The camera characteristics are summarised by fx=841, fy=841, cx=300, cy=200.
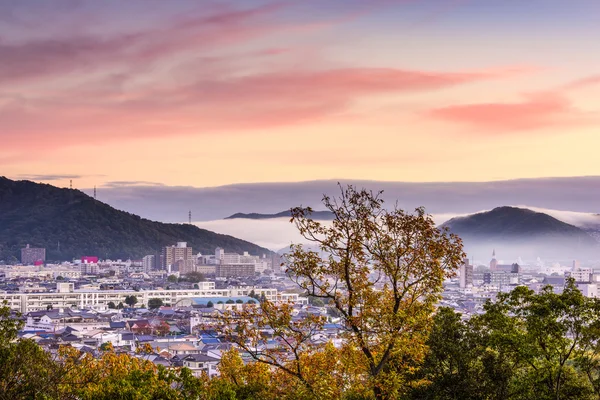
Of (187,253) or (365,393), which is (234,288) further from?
(365,393)

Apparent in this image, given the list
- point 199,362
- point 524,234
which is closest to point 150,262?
point 524,234

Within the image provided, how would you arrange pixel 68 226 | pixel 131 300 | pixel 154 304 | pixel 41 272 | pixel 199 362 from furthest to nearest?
pixel 68 226, pixel 41 272, pixel 131 300, pixel 154 304, pixel 199 362

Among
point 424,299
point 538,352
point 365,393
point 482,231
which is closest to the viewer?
point 365,393

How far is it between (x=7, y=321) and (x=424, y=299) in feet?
14.3

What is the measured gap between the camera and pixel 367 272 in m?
7.87

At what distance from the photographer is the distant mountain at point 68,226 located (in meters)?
122

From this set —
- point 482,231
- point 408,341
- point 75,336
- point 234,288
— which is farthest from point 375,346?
point 482,231

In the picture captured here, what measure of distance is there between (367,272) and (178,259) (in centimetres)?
11313

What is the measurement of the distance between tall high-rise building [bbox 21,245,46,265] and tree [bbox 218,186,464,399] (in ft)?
370

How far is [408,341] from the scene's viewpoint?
24.8ft

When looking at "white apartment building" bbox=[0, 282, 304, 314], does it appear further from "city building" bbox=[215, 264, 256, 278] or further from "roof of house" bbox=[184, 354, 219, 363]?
"roof of house" bbox=[184, 354, 219, 363]

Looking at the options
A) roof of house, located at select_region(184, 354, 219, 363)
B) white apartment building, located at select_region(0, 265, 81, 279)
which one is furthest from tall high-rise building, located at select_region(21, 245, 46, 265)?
roof of house, located at select_region(184, 354, 219, 363)

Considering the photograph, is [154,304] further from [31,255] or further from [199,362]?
[31,255]

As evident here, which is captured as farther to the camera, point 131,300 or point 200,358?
point 131,300
